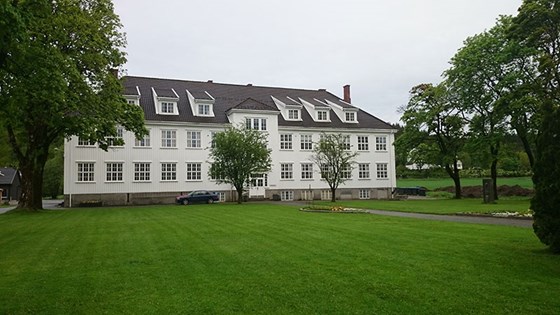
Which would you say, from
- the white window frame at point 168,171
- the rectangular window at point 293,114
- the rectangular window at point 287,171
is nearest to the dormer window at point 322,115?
the rectangular window at point 293,114

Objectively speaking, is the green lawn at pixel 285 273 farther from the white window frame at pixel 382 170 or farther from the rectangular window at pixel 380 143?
the rectangular window at pixel 380 143

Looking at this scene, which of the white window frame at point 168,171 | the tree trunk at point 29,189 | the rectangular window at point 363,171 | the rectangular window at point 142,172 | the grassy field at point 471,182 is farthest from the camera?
the grassy field at point 471,182

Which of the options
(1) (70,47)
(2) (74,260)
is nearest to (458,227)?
(2) (74,260)

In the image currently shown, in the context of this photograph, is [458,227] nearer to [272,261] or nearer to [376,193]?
[272,261]

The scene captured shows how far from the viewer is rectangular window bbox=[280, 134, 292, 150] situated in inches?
1923

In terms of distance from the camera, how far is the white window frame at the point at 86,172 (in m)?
40.8

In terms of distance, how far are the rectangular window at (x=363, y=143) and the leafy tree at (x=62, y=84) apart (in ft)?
98.1

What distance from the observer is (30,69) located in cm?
1425

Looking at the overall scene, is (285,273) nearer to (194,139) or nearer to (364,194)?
(194,139)

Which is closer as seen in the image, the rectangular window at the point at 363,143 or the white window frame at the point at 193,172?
the white window frame at the point at 193,172

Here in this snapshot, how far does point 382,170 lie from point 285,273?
46000 millimetres

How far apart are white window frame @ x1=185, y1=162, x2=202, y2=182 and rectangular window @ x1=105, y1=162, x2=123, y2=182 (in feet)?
21.0

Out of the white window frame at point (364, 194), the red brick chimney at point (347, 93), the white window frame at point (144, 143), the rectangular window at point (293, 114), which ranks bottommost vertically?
the white window frame at point (364, 194)

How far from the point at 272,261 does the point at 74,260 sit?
4846 mm
